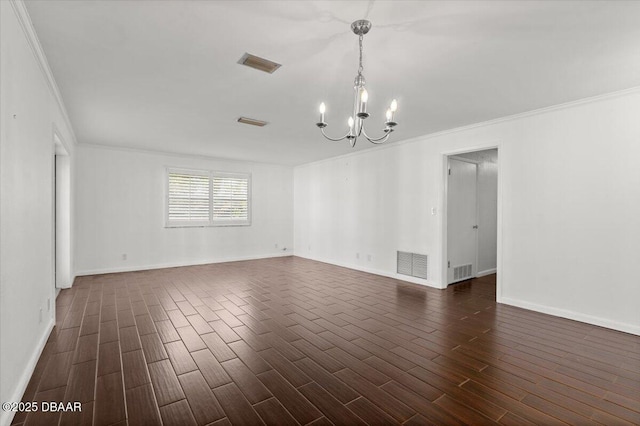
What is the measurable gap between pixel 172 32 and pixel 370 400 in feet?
9.61

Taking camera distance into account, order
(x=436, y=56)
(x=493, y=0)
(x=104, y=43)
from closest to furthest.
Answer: (x=493, y=0) → (x=104, y=43) → (x=436, y=56)

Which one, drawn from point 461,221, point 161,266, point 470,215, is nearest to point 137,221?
point 161,266

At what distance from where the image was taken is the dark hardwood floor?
6.42ft

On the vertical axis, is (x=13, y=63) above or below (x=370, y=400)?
above

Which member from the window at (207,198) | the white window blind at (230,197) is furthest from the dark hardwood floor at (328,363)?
the white window blind at (230,197)

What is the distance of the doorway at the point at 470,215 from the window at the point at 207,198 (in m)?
4.94

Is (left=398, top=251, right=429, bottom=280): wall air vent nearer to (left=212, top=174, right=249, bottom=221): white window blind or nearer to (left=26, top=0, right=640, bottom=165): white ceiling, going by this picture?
(left=26, top=0, right=640, bottom=165): white ceiling

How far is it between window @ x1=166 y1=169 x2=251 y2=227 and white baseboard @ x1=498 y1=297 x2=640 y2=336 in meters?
5.98

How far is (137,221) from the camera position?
6.49 meters

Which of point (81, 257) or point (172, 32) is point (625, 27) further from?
point (81, 257)

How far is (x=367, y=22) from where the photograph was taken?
81.7 inches

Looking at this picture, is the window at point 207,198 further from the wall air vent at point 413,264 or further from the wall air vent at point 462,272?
the wall air vent at point 462,272

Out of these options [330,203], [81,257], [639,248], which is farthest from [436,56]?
[81,257]

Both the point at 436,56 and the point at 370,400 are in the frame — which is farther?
the point at 436,56
